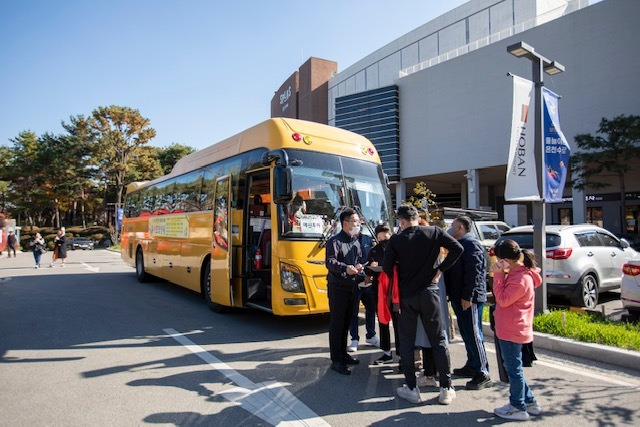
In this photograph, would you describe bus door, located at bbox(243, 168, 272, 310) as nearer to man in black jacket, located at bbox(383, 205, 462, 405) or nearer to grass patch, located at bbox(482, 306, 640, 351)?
man in black jacket, located at bbox(383, 205, 462, 405)

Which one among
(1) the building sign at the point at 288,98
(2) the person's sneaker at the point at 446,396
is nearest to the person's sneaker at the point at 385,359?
(2) the person's sneaker at the point at 446,396

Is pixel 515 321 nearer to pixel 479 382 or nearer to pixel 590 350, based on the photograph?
pixel 479 382

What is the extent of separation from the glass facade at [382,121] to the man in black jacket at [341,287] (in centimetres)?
3357

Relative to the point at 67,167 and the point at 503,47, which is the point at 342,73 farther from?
the point at 67,167

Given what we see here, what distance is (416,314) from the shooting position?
13.3 ft

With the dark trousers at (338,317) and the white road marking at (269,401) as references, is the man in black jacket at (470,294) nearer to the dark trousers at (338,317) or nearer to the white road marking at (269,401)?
the dark trousers at (338,317)

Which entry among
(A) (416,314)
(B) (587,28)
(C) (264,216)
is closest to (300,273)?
(C) (264,216)

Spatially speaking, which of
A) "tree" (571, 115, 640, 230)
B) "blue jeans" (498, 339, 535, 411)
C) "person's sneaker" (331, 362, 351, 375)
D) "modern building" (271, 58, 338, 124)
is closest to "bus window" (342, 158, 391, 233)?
"person's sneaker" (331, 362, 351, 375)

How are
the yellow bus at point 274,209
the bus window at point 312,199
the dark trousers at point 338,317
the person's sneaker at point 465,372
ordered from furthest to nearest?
1. the bus window at point 312,199
2. the yellow bus at point 274,209
3. the dark trousers at point 338,317
4. the person's sneaker at point 465,372

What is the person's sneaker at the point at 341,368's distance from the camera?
477cm

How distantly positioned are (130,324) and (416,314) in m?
5.47

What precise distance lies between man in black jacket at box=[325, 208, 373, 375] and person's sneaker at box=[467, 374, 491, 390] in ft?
4.34

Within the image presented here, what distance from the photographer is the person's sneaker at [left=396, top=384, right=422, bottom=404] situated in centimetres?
399

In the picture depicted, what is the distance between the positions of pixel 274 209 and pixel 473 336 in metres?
3.31
